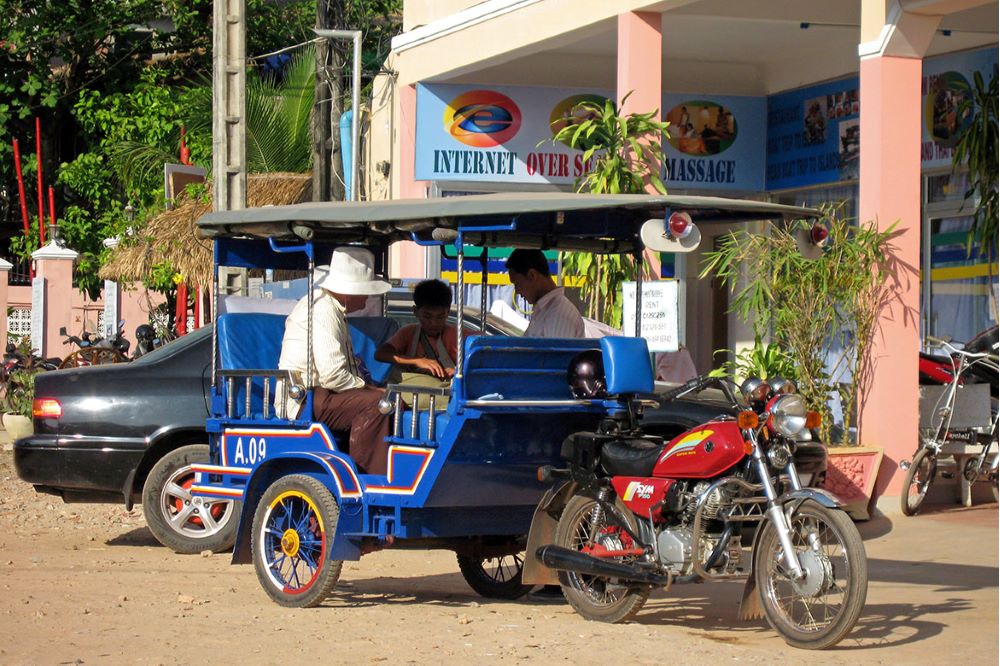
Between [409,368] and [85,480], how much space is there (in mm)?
2712

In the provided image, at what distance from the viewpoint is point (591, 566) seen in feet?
24.4

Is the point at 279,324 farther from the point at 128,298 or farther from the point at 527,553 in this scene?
the point at 128,298

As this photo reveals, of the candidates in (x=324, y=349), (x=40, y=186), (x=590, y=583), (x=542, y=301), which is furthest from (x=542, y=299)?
(x=40, y=186)

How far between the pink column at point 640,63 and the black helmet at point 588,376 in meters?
6.47

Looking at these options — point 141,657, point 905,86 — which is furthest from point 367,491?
point 905,86

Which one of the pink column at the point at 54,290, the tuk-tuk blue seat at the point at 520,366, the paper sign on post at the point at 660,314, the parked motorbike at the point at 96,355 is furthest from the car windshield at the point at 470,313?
the pink column at the point at 54,290

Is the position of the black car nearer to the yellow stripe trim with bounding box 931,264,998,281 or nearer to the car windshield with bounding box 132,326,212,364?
the car windshield with bounding box 132,326,212,364

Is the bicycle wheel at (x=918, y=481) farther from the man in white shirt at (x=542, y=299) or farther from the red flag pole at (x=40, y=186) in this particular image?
the red flag pole at (x=40, y=186)

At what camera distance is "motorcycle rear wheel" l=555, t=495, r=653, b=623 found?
298 inches

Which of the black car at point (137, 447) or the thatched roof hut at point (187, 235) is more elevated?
the thatched roof hut at point (187, 235)

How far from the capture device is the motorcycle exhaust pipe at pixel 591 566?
7.24 meters

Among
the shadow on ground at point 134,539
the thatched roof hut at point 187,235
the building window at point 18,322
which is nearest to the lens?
the shadow on ground at point 134,539

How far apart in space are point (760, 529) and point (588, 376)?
1.15 metres

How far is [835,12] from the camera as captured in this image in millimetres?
14789
